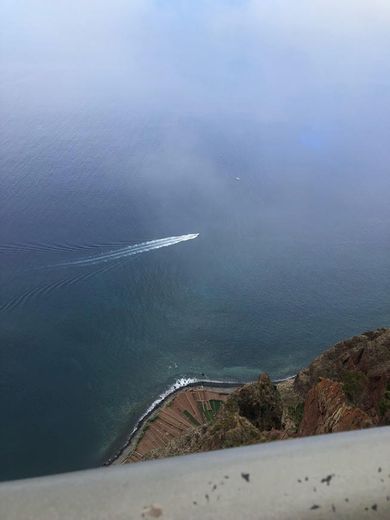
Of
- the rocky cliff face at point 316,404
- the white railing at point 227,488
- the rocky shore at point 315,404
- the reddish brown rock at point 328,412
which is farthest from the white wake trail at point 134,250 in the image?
the white railing at point 227,488

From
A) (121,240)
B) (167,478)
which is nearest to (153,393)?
(121,240)

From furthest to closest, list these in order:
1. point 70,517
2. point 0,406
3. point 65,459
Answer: point 0,406, point 65,459, point 70,517

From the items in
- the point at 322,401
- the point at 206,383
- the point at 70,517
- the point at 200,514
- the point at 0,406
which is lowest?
the point at 206,383

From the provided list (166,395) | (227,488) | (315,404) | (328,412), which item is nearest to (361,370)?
(315,404)

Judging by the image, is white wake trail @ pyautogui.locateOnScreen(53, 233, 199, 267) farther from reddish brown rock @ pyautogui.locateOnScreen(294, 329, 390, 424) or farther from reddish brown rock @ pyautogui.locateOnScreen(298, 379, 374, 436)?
reddish brown rock @ pyautogui.locateOnScreen(298, 379, 374, 436)

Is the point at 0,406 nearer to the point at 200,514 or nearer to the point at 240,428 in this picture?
the point at 240,428

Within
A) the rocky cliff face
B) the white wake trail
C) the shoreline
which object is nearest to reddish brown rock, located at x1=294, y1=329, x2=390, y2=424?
the rocky cliff face
